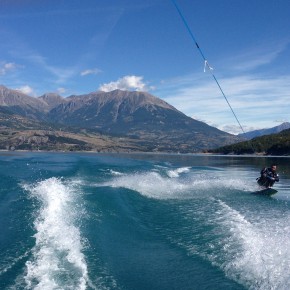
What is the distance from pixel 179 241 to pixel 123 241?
2022 mm

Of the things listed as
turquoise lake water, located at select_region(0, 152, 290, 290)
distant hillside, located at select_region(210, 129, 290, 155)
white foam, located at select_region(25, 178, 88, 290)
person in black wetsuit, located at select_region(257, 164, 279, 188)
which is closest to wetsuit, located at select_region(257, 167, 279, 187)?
person in black wetsuit, located at select_region(257, 164, 279, 188)

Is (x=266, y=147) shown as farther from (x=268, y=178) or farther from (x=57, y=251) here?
(x=57, y=251)

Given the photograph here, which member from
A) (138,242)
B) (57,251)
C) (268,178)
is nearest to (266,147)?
(268,178)

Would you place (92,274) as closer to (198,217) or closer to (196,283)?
(196,283)

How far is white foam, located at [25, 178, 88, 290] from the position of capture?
9.59 m

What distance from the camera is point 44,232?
1400 centimetres

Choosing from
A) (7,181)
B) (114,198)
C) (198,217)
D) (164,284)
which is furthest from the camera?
(7,181)

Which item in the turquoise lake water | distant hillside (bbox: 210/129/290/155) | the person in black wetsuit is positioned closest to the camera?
the turquoise lake water

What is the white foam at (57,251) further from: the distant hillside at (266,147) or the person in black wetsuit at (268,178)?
the distant hillside at (266,147)

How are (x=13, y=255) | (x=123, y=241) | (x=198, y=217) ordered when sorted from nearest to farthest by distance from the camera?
(x=13, y=255) < (x=123, y=241) < (x=198, y=217)

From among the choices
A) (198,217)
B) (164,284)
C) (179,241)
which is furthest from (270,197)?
(164,284)

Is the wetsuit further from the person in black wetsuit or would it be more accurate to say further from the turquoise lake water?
the turquoise lake water

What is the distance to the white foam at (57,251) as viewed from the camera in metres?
9.59

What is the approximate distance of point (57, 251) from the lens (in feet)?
39.0
